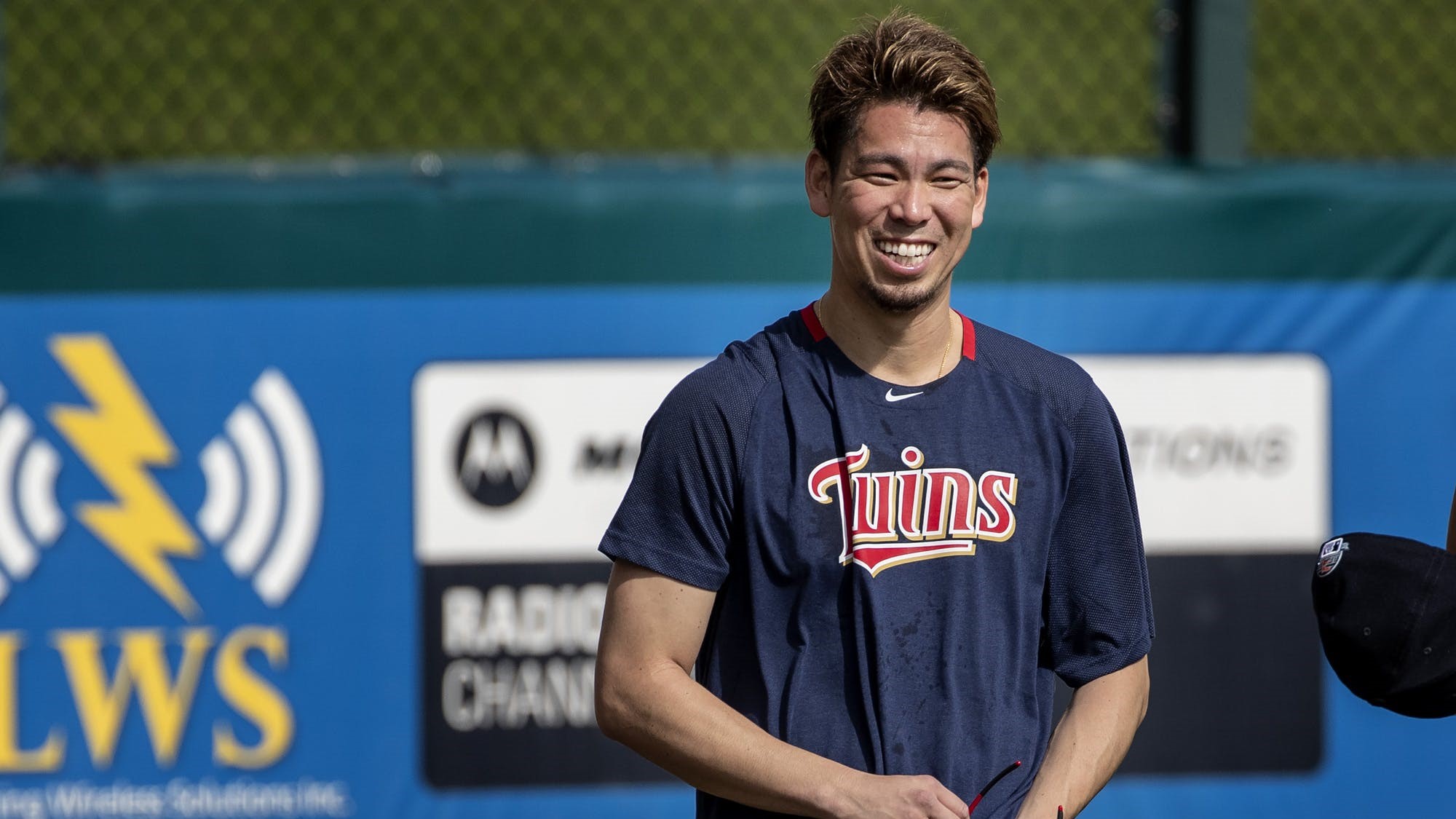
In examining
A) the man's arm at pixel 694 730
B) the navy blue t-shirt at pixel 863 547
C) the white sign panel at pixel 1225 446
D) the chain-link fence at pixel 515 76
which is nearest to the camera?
the man's arm at pixel 694 730

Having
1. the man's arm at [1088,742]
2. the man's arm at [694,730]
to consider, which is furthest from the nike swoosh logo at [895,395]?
the man's arm at [1088,742]

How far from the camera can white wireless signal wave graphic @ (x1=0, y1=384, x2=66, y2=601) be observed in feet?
10.6

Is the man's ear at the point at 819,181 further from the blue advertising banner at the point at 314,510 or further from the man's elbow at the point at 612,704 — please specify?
the blue advertising banner at the point at 314,510

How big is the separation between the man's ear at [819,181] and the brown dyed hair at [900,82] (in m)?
0.01

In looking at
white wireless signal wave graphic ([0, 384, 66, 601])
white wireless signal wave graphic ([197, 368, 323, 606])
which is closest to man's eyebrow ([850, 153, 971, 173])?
white wireless signal wave graphic ([197, 368, 323, 606])

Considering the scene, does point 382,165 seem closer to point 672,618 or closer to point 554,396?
point 554,396

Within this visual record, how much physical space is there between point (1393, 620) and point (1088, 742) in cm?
39

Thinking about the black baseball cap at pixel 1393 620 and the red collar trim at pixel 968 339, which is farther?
the red collar trim at pixel 968 339

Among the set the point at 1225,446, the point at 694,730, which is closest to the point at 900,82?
the point at 694,730

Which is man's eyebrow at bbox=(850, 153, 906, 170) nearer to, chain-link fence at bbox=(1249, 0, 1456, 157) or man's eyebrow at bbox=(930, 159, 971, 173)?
man's eyebrow at bbox=(930, 159, 971, 173)

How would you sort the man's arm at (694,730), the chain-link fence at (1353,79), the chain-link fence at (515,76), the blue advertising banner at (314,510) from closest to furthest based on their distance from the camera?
the man's arm at (694,730), the blue advertising banner at (314,510), the chain-link fence at (515,76), the chain-link fence at (1353,79)

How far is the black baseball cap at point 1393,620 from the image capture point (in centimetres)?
167

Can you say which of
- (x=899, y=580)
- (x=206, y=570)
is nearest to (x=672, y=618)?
(x=899, y=580)

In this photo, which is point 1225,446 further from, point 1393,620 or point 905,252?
point 905,252
